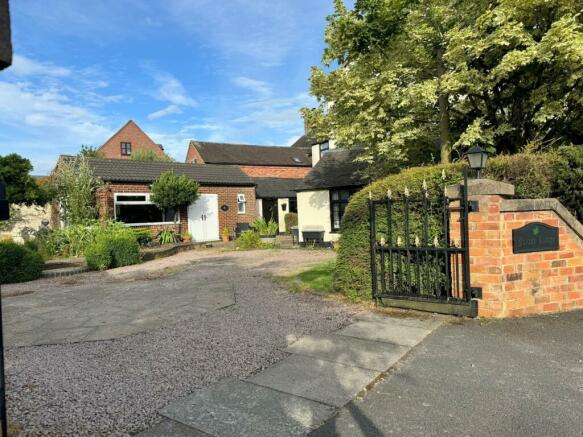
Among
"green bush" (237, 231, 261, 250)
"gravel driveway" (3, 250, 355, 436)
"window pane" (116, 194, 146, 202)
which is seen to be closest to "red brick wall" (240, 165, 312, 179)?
"window pane" (116, 194, 146, 202)

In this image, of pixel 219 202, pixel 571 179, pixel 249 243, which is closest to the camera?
pixel 571 179

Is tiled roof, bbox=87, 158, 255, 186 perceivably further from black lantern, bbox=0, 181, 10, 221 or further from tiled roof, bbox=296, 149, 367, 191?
black lantern, bbox=0, 181, 10, 221

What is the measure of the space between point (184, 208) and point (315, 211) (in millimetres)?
6339

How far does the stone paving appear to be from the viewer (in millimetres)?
4910

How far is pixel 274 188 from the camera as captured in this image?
96.2 ft

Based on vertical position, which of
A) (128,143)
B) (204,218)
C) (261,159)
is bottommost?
(204,218)

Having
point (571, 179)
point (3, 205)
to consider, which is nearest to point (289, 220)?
point (571, 179)

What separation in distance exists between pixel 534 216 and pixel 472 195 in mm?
887

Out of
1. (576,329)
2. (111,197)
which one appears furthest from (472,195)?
(111,197)

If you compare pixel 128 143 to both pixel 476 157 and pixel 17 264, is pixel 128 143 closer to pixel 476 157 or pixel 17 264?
pixel 17 264

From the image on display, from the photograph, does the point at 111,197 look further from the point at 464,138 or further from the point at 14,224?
the point at 464,138

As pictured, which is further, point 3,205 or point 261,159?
point 261,159

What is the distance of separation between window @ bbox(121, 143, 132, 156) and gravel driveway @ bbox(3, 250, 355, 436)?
42092 mm

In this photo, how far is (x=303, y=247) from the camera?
16766 mm
